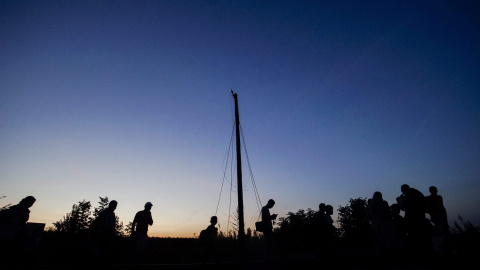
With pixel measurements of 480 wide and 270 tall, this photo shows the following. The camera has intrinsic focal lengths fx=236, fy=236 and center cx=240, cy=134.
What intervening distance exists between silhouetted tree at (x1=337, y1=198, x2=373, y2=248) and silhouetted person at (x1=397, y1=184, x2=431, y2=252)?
3125 centimetres

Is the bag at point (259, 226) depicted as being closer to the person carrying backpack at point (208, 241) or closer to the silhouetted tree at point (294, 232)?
the person carrying backpack at point (208, 241)

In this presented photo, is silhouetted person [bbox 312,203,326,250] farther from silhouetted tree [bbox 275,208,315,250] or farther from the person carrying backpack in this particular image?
silhouetted tree [bbox 275,208,315,250]

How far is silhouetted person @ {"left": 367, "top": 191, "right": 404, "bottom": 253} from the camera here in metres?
6.14

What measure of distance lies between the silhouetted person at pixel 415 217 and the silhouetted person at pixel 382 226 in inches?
21.1

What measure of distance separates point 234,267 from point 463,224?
11.6 m

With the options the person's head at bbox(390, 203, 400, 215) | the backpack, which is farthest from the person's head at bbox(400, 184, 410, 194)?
the backpack

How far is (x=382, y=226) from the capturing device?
6.36 metres

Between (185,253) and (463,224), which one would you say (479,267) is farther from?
(185,253)

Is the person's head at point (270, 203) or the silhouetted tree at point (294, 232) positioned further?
the silhouetted tree at point (294, 232)

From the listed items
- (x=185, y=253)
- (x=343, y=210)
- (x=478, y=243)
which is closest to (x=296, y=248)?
(x=343, y=210)

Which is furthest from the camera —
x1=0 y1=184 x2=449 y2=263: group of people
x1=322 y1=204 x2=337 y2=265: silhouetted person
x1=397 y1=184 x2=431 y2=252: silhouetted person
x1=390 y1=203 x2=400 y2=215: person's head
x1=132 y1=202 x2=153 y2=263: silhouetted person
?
x1=390 y1=203 x2=400 y2=215: person's head

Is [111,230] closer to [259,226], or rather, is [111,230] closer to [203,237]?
[203,237]

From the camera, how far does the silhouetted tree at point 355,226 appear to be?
112 ft

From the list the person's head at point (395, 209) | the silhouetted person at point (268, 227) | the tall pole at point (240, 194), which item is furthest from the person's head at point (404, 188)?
the tall pole at point (240, 194)
